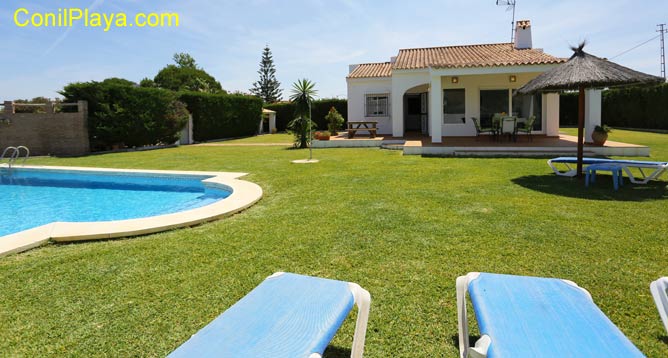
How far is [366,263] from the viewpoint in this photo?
4.37 metres

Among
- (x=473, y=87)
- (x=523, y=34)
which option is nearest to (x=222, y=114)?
(x=473, y=87)

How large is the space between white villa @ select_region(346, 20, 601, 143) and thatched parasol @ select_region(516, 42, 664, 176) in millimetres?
5987

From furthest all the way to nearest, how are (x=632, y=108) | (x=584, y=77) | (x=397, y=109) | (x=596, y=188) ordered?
(x=632, y=108)
(x=397, y=109)
(x=584, y=77)
(x=596, y=188)

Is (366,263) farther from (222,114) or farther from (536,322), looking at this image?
(222,114)

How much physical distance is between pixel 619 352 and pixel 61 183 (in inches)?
590

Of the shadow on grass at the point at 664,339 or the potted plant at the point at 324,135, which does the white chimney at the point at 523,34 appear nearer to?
the potted plant at the point at 324,135

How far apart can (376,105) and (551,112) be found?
368 inches

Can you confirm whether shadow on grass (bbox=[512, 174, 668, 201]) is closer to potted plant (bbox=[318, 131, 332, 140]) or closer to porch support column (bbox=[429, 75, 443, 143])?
porch support column (bbox=[429, 75, 443, 143])

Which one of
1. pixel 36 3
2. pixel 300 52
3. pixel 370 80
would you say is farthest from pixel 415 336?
pixel 300 52

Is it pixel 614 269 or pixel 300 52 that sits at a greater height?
pixel 300 52

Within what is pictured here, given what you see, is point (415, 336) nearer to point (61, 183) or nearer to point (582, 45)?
point (582, 45)

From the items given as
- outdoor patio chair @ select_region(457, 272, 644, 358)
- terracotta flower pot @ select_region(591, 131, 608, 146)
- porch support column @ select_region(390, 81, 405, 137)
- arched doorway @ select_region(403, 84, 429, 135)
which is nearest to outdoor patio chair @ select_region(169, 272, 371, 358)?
outdoor patio chair @ select_region(457, 272, 644, 358)

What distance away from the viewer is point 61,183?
42.1 feet

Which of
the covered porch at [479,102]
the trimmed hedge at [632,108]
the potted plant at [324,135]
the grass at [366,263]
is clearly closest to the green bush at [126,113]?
the potted plant at [324,135]
